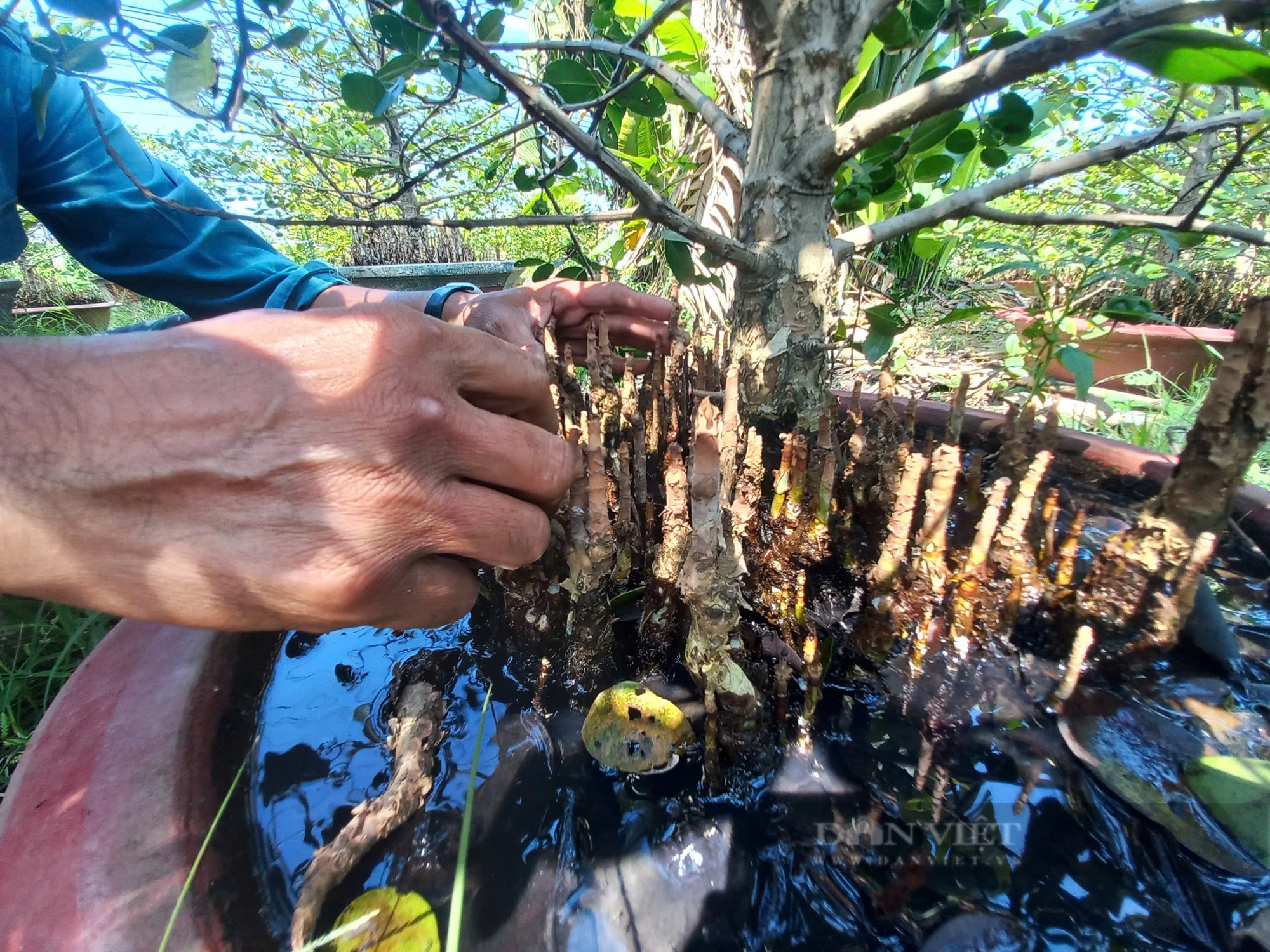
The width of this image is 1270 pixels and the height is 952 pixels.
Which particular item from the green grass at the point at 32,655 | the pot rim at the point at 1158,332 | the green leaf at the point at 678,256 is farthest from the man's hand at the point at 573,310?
the pot rim at the point at 1158,332

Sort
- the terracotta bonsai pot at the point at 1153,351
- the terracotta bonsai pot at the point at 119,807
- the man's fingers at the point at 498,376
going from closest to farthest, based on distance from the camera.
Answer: the terracotta bonsai pot at the point at 119,807
the man's fingers at the point at 498,376
the terracotta bonsai pot at the point at 1153,351

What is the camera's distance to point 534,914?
526 millimetres

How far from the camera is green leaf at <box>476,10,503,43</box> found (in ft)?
2.08

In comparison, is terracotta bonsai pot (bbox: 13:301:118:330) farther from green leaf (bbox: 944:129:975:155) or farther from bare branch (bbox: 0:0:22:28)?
green leaf (bbox: 944:129:975:155)

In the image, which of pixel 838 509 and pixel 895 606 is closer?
pixel 895 606

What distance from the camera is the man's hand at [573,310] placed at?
3.44 feet

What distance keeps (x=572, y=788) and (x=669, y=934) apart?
17cm

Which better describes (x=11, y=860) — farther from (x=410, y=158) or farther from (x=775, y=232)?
(x=775, y=232)

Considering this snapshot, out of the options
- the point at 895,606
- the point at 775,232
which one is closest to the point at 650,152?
the point at 775,232

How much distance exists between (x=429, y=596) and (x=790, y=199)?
31.2 inches

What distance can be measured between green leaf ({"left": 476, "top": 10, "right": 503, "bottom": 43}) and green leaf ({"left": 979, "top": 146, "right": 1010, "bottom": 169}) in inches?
29.3

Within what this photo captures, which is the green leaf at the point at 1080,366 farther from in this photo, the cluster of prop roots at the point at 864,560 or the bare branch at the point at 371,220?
the bare branch at the point at 371,220

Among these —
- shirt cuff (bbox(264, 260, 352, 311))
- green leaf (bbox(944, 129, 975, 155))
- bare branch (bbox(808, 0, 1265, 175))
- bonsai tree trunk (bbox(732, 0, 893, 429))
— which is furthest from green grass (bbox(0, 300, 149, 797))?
green leaf (bbox(944, 129, 975, 155))

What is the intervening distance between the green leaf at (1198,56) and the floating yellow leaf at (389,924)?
1.02 meters
